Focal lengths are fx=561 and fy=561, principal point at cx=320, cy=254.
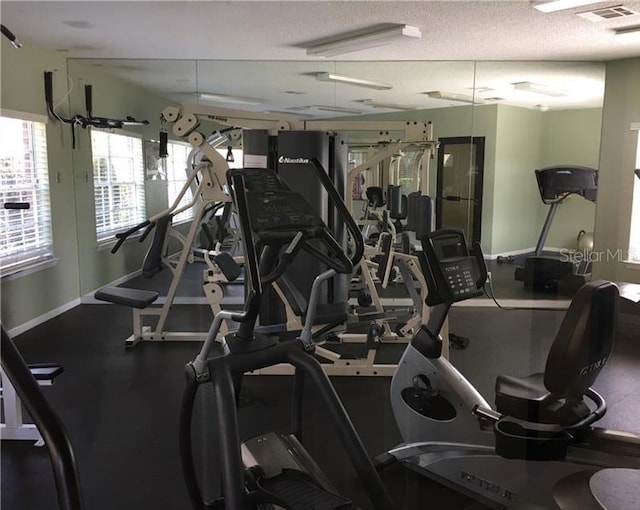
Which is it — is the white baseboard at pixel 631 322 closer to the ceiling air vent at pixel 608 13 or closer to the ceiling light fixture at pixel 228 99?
the ceiling air vent at pixel 608 13

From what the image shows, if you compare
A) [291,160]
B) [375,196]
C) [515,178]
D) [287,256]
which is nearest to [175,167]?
[375,196]

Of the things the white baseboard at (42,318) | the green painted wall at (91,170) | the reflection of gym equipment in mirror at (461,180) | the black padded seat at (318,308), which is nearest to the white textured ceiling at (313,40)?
the green painted wall at (91,170)

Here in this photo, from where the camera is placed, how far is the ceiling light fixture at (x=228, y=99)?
5.61 metres

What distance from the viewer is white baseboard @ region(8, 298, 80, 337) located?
4176mm

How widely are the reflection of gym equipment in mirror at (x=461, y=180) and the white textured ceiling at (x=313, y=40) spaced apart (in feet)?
1.74

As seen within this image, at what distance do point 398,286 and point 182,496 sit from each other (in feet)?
→ 9.84

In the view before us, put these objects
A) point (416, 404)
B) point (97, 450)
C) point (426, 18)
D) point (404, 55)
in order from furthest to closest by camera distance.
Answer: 1. point (404, 55)
2. point (426, 18)
3. point (97, 450)
4. point (416, 404)

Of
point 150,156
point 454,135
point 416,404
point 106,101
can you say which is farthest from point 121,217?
point 416,404

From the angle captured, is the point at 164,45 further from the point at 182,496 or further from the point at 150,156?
the point at 182,496

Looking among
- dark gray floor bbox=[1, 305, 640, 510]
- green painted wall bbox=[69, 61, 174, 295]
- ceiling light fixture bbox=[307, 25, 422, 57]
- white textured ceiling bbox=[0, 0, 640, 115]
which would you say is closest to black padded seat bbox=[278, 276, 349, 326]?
dark gray floor bbox=[1, 305, 640, 510]

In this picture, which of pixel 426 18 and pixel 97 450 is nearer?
pixel 97 450

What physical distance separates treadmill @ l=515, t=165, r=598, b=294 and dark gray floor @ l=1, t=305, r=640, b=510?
0.57 m

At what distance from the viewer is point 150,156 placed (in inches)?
228

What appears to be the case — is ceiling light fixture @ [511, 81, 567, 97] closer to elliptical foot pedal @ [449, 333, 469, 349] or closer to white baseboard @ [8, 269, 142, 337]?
elliptical foot pedal @ [449, 333, 469, 349]
